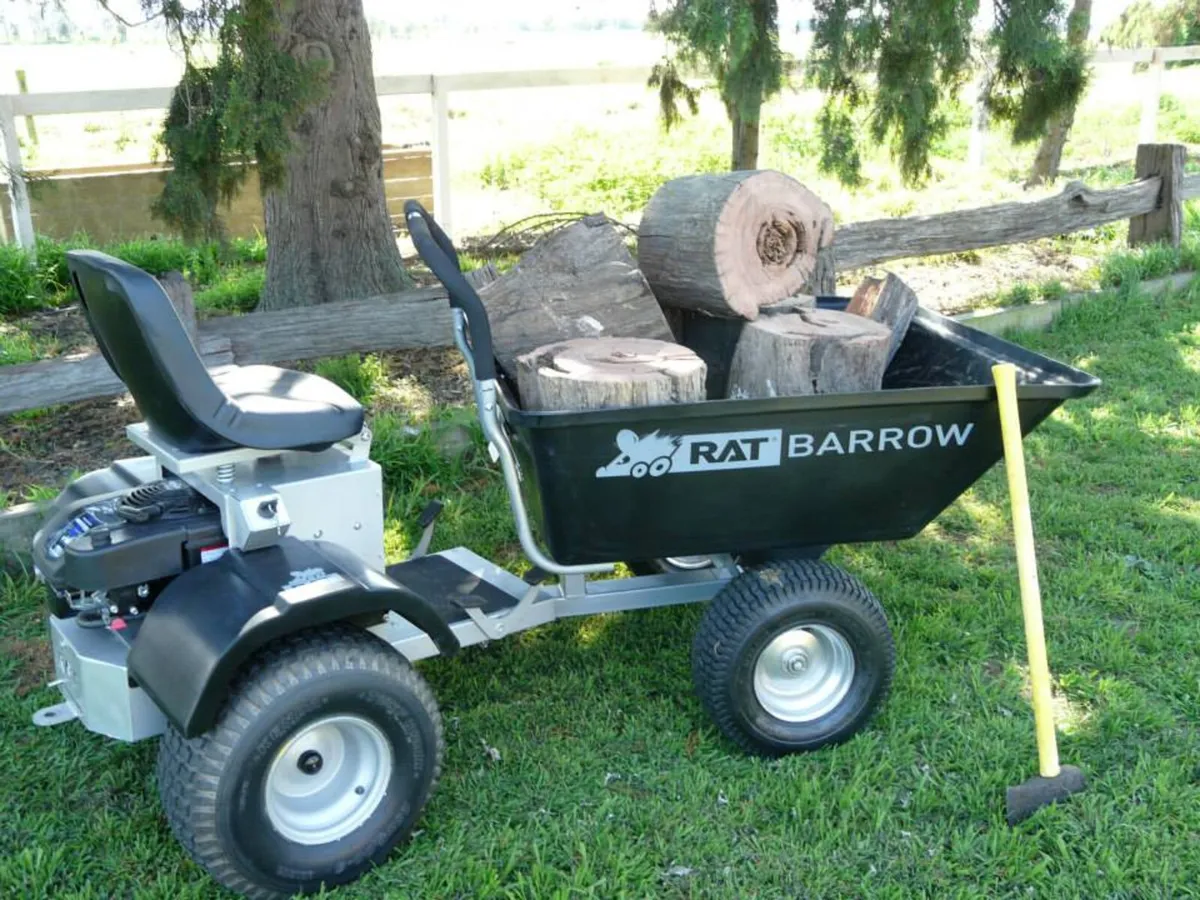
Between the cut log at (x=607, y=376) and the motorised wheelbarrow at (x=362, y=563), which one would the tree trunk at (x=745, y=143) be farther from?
the cut log at (x=607, y=376)

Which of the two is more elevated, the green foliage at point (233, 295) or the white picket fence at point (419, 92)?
the white picket fence at point (419, 92)

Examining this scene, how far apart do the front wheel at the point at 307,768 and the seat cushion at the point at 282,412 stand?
0.45 meters

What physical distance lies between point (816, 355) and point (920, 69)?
3.29 meters

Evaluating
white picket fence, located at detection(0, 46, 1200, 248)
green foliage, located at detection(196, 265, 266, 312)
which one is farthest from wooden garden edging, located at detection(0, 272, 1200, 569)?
white picket fence, located at detection(0, 46, 1200, 248)

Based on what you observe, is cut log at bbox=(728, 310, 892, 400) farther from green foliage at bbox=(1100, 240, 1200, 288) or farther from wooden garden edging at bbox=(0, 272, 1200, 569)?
green foliage at bbox=(1100, 240, 1200, 288)

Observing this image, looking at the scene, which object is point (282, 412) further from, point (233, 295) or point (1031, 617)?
point (233, 295)

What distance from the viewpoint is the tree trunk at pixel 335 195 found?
5781 mm

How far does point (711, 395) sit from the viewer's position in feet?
12.3

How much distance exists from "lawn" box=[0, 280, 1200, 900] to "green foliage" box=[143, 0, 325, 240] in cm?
145

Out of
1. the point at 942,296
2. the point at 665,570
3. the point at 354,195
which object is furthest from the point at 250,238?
the point at 665,570

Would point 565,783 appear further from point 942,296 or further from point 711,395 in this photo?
point 942,296

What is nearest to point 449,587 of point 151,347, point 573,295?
point 573,295

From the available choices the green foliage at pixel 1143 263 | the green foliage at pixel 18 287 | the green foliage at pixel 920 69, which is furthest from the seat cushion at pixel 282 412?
the green foliage at pixel 1143 263

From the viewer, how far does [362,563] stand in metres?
2.75
